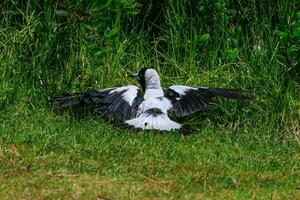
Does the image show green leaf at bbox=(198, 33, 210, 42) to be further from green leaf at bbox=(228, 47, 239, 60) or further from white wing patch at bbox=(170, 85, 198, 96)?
white wing patch at bbox=(170, 85, 198, 96)

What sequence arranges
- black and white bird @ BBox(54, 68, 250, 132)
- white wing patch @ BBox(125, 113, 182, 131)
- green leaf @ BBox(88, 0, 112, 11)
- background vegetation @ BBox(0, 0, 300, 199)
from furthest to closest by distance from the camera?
green leaf @ BBox(88, 0, 112, 11) → black and white bird @ BBox(54, 68, 250, 132) → white wing patch @ BBox(125, 113, 182, 131) → background vegetation @ BBox(0, 0, 300, 199)

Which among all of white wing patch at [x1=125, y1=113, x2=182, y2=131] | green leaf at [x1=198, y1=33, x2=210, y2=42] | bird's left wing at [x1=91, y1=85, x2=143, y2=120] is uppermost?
green leaf at [x1=198, y1=33, x2=210, y2=42]

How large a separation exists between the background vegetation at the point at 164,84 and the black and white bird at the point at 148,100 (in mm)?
132

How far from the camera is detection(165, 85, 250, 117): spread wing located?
22.9ft

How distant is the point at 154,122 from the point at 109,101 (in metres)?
0.53

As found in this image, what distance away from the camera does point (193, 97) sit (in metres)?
7.07

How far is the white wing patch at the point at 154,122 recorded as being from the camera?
6.69 meters

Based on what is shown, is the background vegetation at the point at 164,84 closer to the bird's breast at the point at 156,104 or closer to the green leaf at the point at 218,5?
the green leaf at the point at 218,5

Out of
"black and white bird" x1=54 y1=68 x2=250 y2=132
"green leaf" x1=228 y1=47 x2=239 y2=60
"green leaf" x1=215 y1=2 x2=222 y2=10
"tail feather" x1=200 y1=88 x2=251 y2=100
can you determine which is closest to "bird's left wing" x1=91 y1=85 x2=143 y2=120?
"black and white bird" x1=54 y1=68 x2=250 y2=132

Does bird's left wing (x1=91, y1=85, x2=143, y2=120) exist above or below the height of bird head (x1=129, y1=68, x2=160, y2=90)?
below

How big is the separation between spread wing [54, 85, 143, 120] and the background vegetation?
0.12 meters

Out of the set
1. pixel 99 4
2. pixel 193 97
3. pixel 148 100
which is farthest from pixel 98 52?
pixel 193 97

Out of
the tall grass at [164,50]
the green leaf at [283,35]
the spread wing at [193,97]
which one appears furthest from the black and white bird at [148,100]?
the green leaf at [283,35]

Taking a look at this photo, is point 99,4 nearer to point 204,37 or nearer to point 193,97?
point 204,37
